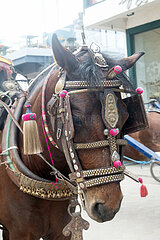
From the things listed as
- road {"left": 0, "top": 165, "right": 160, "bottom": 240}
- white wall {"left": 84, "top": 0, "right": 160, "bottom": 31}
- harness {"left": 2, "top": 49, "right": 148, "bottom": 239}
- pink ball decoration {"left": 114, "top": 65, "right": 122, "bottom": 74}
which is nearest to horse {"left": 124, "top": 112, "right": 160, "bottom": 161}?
road {"left": 0, "top": 165, "right": 160, "bottom": 240}

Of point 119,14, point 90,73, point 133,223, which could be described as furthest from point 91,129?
point 119,14

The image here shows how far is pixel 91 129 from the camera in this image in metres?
1.20

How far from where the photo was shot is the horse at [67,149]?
3.89 ft

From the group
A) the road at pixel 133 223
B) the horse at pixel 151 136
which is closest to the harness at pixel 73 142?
the road at pixel 133 223

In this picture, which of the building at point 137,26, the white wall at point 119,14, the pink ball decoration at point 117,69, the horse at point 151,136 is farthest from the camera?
the building at point 137,26

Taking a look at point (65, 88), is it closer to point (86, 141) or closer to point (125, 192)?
point (86, 141)

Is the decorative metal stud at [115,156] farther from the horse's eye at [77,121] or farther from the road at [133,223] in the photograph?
the road at [133,223]

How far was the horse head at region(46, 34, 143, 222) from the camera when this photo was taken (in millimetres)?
1168

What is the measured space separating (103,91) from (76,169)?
0.34 metres

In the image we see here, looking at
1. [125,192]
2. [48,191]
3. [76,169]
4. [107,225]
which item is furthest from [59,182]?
[125,192]

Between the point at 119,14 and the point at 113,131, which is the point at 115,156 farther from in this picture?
the point at 119,14

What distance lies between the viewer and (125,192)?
478 centimetres

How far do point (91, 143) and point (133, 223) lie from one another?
99.9 inches

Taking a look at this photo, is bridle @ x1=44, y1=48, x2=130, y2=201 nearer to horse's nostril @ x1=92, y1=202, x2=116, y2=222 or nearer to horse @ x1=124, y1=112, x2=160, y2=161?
horse's nostril @ x1=92, y1=202, x2=116, y2=222
